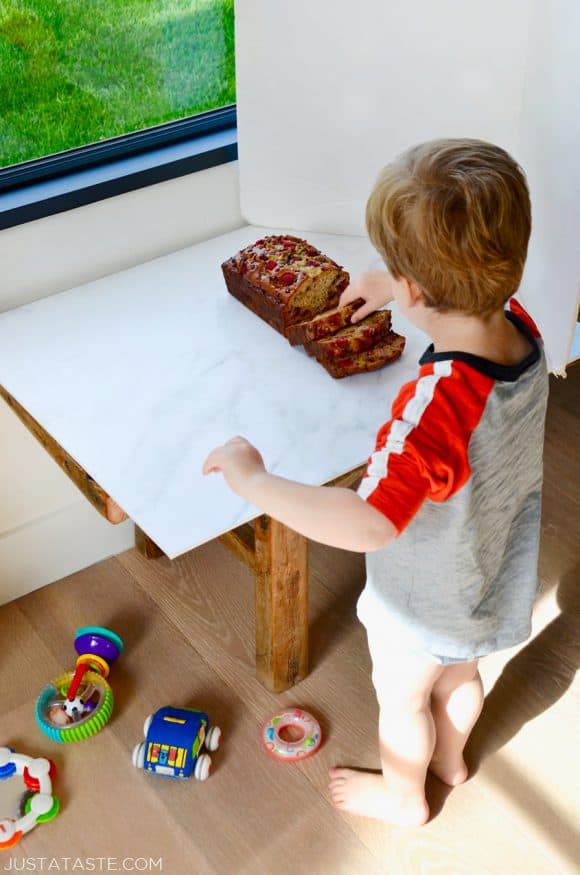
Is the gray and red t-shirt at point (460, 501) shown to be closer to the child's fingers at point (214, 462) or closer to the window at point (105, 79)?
the child's fingers at point (214, 462)

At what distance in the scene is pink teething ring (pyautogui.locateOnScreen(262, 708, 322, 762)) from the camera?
1691mm

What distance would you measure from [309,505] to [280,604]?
22.9 inches

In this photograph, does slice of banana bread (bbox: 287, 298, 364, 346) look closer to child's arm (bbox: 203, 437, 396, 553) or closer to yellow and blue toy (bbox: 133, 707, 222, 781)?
child's arm (bbox: 203, 437, 396, 553)

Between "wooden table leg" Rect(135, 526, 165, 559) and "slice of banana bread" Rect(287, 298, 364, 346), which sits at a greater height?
"slice of banana bread" Rect(287, 298, 364, 346)

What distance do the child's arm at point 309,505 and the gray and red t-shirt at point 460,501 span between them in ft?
0.06

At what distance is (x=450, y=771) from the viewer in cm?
163

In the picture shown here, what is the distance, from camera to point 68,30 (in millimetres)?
1804

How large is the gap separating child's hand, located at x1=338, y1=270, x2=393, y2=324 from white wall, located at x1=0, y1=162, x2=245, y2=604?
504 millimetres

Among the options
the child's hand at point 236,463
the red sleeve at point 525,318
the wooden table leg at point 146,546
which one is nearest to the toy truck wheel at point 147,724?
the wooden table leg at point 146,546

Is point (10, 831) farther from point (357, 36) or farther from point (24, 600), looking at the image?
point (357, 36)

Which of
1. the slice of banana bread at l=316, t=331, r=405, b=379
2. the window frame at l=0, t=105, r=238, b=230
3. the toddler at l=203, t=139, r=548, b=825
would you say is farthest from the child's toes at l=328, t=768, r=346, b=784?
the window frame at l=0, t=105, r=238, b=230

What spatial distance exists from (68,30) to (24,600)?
110 centimetres

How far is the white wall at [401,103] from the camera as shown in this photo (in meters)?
1.66

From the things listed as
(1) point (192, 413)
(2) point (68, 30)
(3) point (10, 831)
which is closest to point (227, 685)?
(3) point (10, 831)
